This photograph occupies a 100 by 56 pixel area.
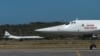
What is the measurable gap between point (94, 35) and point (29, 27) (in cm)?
12137

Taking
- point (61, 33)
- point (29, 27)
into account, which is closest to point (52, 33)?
point (61, 33)

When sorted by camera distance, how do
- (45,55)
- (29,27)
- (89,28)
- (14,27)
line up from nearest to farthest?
(45,55), (89,28), (29,27), (14,27)

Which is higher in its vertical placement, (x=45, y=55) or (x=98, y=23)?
(x=98, y=23)

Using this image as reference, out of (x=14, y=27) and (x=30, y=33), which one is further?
(x=14, y=27)

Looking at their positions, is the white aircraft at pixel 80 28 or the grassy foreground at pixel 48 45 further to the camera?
the grassy foreground at pixel 48 45

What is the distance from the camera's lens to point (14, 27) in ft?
551

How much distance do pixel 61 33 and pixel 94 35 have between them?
3113mm

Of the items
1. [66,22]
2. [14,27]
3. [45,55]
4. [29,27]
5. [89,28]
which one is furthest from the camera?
[14,27]

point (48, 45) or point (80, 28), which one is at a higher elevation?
point (80, 28)

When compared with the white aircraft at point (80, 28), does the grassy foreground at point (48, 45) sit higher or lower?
lower

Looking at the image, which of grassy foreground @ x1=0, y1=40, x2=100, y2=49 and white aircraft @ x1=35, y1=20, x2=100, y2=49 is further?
grassy foreground @ x1=0, y1=40, x2=100, y2=49

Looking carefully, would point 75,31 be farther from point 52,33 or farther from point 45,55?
point 45,55

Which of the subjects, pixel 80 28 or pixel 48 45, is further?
pixel 48 45

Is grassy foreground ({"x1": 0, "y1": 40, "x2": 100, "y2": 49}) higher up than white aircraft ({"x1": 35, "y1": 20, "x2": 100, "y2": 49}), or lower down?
lower down
